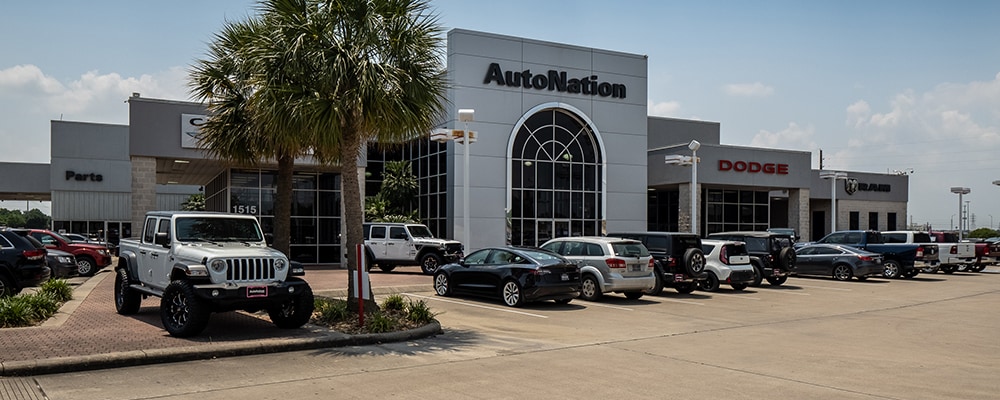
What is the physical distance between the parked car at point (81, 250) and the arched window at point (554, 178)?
55.5ft

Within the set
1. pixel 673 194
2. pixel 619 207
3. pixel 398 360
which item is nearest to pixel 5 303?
pixel 398 360

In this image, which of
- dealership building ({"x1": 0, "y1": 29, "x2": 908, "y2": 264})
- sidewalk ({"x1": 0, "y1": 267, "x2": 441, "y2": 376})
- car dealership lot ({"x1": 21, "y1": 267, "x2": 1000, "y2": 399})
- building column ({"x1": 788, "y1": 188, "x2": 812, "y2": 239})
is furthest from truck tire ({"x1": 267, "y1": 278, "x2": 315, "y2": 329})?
building column ({"x1": 788, "y1": 188, "x2": 812, "y2": 239})

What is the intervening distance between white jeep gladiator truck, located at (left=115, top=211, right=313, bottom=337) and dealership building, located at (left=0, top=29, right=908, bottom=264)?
13404 millimetres

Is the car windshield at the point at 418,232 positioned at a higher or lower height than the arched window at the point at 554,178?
lower

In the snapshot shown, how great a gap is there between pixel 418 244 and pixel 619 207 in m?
14.5

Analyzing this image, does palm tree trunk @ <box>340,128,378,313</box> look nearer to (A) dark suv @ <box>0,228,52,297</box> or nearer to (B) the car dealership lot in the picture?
(B) the car dealership lot

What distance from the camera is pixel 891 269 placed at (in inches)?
1095

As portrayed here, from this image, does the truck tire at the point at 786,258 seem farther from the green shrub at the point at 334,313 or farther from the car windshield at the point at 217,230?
the car windshield at the point at 217,230

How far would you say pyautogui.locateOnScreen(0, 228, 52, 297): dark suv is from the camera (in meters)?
14.7

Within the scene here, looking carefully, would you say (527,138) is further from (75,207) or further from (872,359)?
(75,207)

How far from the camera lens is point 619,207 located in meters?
38.1

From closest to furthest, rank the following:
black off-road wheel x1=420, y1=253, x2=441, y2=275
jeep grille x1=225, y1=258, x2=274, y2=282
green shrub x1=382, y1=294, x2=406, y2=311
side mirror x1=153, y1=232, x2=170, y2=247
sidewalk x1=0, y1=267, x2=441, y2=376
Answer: sidewalk x1=0, y1=267, x2=441, y2=376 → jeep grille x1=225, y1=258, x2=274, y2=282 → side mirror x1=153, y1=232, x2=170, y2=247 → green shrub x1=382, y1=294, x2=406, y2=311 → black off-road wheel x1=420, y1=253, x2=441, y2=275

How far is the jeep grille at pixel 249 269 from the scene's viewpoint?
443 inches

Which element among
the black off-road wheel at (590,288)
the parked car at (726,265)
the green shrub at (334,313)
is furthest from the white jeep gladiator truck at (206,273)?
the parked car at (726,265)
